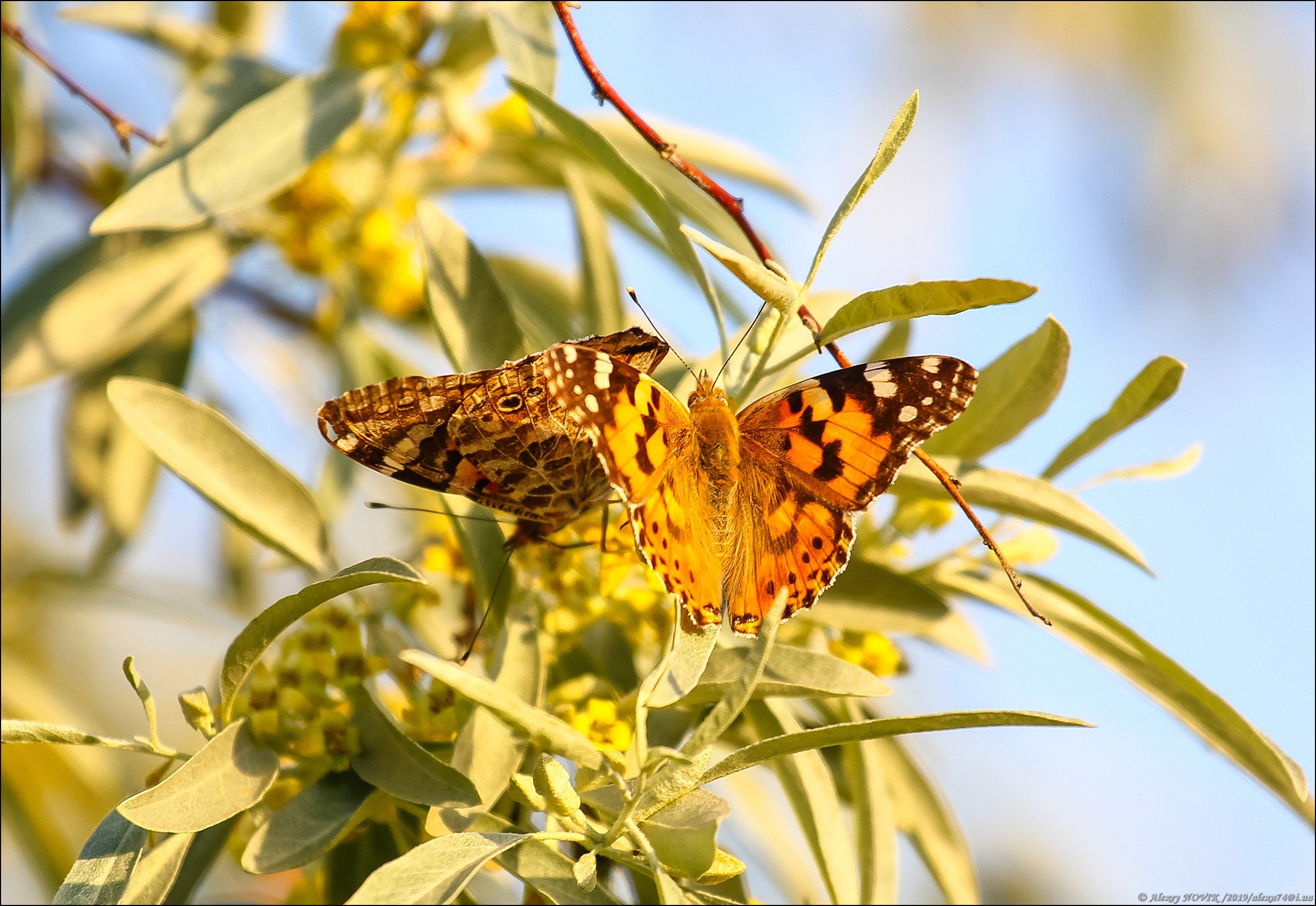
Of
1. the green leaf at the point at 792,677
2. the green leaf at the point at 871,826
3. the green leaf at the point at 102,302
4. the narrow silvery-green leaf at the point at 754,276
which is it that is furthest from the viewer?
the green leaf at the point at 102,302

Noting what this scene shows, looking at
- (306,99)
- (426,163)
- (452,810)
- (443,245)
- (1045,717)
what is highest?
(426,163)

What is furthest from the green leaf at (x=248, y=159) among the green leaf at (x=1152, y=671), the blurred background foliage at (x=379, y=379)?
the green leaf at (x=1152, y=671)

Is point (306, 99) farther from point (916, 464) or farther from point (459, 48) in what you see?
point (916, 464)

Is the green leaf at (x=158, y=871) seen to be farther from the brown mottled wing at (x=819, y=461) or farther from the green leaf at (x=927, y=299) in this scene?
the green leaf at (x=927, y=299)

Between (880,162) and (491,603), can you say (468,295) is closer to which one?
(491,603)

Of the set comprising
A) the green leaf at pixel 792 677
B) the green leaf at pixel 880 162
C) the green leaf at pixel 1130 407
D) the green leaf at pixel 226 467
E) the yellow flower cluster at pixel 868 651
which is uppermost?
the green leaf at pixel 880 162

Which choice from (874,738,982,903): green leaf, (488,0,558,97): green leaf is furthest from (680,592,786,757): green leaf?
(488,0,558,97): green leaf

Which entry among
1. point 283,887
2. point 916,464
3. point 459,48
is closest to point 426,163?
point 459,48
